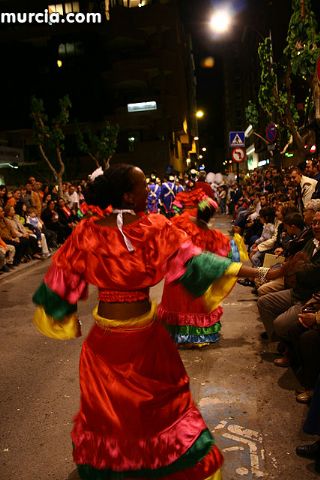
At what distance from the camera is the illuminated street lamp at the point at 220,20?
39.3ft

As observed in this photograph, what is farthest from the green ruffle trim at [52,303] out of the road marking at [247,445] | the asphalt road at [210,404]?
the road marking at [247,445]

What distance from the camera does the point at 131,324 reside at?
8.96 ft

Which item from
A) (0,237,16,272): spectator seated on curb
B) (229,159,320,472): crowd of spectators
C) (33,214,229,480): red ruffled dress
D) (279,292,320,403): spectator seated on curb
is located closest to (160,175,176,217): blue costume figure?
(0,237,16,272): spectator seated on curb

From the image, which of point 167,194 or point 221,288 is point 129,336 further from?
point 167,194

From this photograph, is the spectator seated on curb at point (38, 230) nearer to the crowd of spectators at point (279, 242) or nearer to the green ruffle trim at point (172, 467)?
the crowd of spectators at point (279, 242)

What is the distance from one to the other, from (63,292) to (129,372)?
57 cm

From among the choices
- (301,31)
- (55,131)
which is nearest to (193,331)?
(301,31)

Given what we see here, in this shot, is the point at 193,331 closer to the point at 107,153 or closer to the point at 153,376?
the point at 153,376

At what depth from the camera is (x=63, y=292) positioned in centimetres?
279

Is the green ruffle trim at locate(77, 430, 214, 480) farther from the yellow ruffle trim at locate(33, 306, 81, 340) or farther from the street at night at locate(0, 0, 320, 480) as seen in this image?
the yellow ruffle trim at locate(33, 306, 81, 340)

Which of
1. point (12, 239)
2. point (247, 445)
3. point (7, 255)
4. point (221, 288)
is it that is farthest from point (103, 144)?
point (221, 288)

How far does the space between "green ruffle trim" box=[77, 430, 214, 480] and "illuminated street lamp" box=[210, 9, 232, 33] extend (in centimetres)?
1134

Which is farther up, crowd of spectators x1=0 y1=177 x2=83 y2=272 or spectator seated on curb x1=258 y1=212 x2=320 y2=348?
spectator seated on curb x1=258 y1=212 x2=320 y2=348

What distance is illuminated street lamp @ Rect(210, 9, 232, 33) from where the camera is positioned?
472 inches
